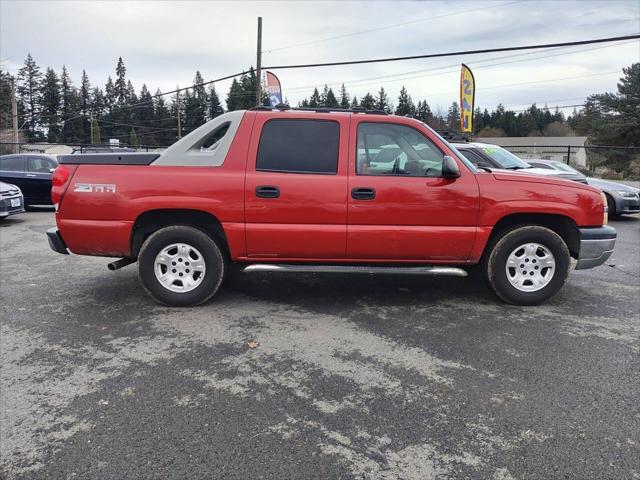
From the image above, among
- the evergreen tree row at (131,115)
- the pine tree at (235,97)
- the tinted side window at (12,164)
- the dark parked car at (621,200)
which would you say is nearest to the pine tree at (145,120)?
the evergreen tree row at (131,115)

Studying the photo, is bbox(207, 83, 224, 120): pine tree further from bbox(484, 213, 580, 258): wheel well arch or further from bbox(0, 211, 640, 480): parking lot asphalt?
bbox(484, 213, 580, 258): wheel well arch

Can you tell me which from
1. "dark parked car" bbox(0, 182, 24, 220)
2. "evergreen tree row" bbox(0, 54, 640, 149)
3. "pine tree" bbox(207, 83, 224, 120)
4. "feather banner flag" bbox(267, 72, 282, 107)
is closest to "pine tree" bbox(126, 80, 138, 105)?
"evergreen tree row" bbox(0, 54, 640, 149)

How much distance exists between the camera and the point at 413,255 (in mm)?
4820

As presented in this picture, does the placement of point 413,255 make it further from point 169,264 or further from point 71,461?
point 71,461

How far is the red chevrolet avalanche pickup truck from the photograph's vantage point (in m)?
4.64

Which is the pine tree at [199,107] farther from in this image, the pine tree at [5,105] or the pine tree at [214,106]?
the pine tree at [5,105]

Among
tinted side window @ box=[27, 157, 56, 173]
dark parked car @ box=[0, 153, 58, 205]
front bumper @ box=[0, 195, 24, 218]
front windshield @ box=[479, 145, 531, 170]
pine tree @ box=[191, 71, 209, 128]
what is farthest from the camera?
pine tree @ box=[191, 71, 209, 128]

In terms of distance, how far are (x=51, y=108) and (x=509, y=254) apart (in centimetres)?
9773

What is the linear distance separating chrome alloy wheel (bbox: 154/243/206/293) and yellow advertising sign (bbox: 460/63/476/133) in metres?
20.4

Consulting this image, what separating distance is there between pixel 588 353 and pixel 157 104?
91.8 meters

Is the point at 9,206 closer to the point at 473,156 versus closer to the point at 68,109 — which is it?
the point at 473,156

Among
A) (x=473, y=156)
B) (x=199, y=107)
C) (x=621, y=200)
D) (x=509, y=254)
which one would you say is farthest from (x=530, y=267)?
(x=199, y=107)

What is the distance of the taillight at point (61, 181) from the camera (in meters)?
4.65

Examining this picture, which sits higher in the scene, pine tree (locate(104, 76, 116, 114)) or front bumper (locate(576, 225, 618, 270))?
pine tree (locate(104, 76, 116, 114))
